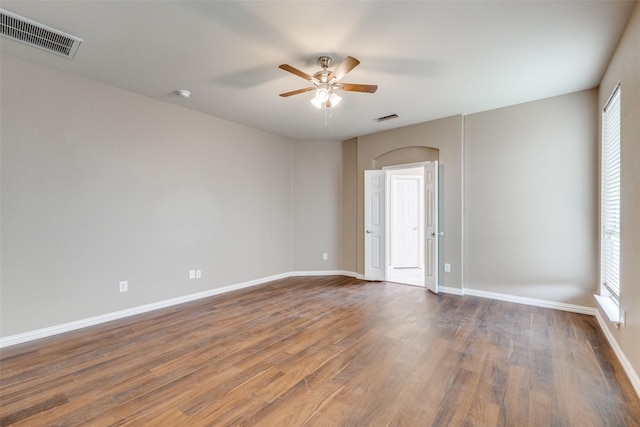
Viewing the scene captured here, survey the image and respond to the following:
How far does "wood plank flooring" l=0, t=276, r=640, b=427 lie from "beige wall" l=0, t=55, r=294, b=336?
53 cm

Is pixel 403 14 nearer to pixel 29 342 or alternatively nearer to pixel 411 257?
pixel 29 342

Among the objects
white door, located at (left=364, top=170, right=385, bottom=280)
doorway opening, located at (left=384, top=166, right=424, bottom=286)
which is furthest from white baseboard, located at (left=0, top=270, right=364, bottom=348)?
doorway opening, located at (left=384, top=166, right=424, bottom=286)

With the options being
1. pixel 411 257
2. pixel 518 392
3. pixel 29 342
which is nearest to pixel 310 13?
pixel 518 392

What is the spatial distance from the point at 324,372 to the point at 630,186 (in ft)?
9.07

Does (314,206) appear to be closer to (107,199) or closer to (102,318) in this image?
(107,199)

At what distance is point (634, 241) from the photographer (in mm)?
2059

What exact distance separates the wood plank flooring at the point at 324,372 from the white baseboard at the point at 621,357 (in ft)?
0.17

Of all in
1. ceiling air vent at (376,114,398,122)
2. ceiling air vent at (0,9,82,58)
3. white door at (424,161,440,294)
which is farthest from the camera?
white door at (424,161,440,294)

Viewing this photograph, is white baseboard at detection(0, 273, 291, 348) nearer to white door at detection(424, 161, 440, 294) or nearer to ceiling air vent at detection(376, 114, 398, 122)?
white door at detection(424, 161, 440, 294)

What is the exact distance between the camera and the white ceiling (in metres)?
2.10

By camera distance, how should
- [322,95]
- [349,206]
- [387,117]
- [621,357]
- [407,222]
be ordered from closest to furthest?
[621,357] < [322,95] < [387,117] < [349,206] < [407,222]

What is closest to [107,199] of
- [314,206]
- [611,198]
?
[314,206]

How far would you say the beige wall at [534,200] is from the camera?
3516 millimetres

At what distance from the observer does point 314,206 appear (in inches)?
227
